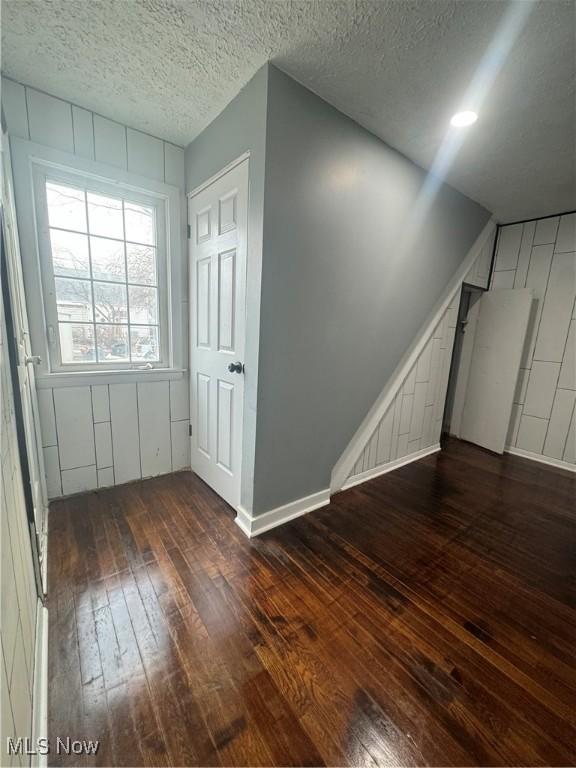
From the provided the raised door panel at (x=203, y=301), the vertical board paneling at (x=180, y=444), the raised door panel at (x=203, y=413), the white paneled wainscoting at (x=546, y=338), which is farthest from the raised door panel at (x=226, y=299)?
the white paneled wainscoting at (x=546, y=338)

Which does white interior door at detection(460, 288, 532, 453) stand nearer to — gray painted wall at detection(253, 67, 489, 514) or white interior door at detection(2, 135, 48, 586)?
gray painted wall at detection(253, 67, 489, 514)

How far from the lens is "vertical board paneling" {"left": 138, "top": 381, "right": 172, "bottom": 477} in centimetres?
231

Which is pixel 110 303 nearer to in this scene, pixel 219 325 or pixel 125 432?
pixel 219 325

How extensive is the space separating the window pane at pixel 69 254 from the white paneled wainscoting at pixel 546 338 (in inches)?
160

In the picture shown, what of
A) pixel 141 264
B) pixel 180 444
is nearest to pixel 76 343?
pixel 141 264

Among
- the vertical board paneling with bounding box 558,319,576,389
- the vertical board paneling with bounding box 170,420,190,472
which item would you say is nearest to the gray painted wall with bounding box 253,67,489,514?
the vertical board paneling with bounding box 170,420,190,472

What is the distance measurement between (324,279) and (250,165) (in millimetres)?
717

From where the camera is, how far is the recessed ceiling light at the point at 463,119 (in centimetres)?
170

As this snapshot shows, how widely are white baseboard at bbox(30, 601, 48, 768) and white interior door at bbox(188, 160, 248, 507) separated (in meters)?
1.04

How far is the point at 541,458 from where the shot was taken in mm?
3238

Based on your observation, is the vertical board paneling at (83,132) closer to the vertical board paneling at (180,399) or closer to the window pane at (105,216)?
the window pane at (105,216)

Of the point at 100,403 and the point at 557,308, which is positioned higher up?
the point at 557,308

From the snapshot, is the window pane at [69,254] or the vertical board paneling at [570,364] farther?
the vertical board paneling at [570,364]

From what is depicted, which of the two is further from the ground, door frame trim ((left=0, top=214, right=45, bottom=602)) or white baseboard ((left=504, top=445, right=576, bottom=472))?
Answer: door frame trim ((left=0, top=214, right=45, bottom=602))
